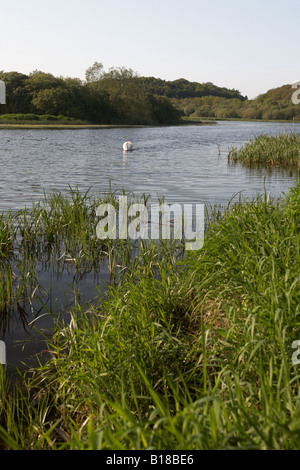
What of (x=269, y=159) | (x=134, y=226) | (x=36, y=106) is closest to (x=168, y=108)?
(x=36, y=106)

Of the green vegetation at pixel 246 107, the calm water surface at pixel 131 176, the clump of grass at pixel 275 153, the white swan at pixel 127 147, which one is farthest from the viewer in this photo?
→ the green vegetation at pixel 246 107

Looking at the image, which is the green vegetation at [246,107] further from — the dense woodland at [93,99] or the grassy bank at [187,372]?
the grassy bank at [187,372]

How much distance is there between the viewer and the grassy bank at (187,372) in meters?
2.01

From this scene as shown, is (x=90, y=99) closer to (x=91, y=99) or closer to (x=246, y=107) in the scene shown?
(x=91, y=99)

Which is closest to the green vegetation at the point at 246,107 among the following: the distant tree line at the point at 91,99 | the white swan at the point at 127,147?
the distant tree line at the point at 91,99

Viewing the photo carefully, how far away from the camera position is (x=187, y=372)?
2932 millimetres

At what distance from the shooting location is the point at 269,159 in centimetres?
2022

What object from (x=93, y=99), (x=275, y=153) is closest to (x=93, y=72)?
(x=93, y=99)

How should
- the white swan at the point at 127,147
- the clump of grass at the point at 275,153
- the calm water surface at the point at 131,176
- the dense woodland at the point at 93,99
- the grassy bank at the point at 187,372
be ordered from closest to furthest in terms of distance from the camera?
the grassy bank at the point at 187,372
the calm water surface at the point at 131,176
the clump of grass at the point at 275,153
the white swan at the point at 127,147
the dense woodland at the point at 93,99

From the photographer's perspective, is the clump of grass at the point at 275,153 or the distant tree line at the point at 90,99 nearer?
the clump of grass at the point at 275,153

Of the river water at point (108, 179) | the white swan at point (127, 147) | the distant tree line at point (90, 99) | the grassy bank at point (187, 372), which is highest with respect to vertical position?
the distant tree line at point (90, 99)

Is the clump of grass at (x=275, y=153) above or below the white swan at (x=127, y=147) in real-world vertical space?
below

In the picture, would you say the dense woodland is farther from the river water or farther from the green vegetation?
the river water

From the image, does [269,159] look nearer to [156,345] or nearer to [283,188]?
[283,188]
